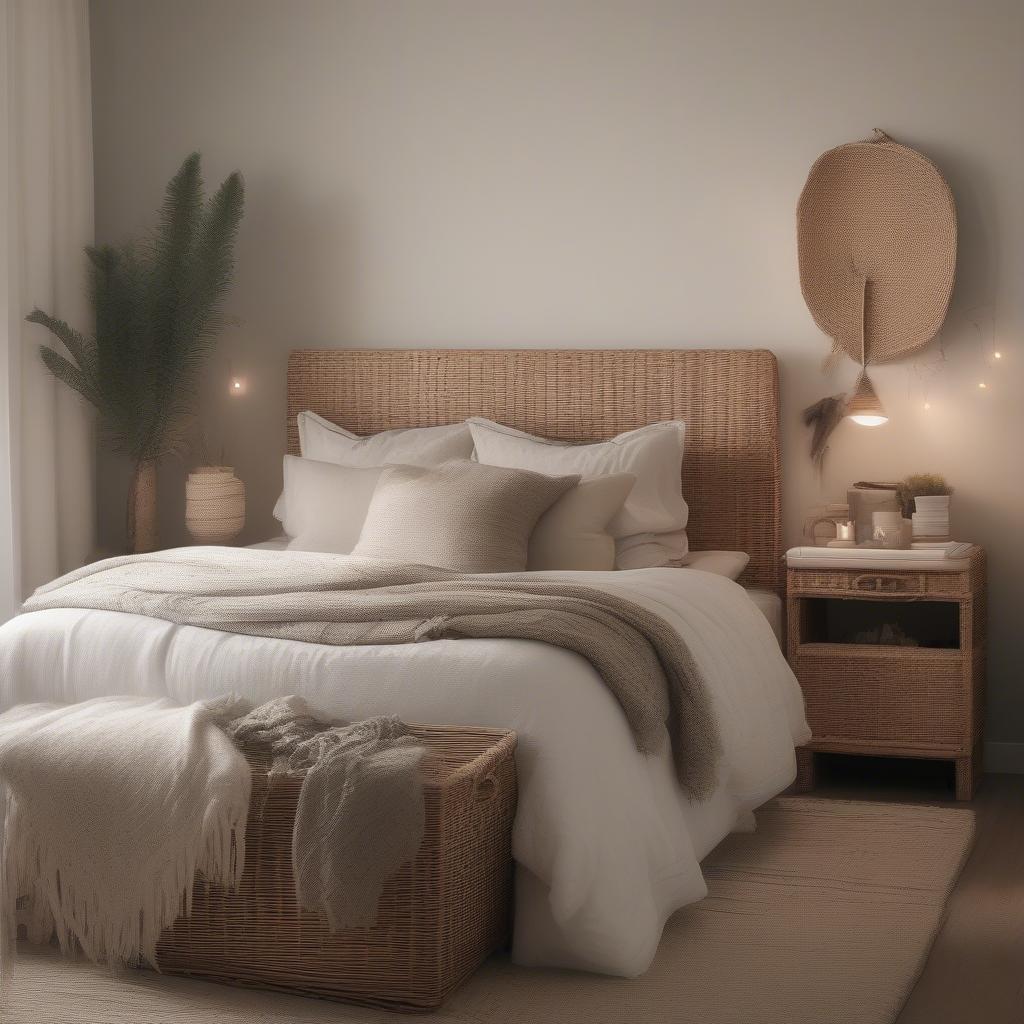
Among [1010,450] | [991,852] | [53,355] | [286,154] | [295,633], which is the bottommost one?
[991,852]

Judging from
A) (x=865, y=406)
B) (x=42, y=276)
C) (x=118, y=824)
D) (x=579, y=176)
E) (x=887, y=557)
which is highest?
(x=579, y=176)

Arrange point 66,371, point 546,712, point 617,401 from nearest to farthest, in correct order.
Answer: point 546,712 → point 617,401 → point 66,371

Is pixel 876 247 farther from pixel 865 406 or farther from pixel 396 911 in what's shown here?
pixel 396 911

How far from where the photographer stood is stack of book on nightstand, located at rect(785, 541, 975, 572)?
3.81 meters

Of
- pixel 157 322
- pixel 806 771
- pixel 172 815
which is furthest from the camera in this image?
pixel 157 322

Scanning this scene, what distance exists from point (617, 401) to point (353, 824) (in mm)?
2406

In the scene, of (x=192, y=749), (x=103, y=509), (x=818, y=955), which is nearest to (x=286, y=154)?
(x=103, y=509)

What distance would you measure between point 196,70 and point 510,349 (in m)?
1.57

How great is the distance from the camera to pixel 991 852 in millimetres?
3346

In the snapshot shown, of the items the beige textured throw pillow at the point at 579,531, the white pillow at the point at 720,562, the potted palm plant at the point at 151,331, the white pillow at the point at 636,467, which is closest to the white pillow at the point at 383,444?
the white pillow at the point at 636,467

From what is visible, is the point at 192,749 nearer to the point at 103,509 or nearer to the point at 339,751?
the point at 339,751

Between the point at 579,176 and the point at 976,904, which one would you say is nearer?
the point at 976,904

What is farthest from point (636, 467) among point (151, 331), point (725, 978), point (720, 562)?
point (725, 978)

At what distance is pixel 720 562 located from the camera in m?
4.09
